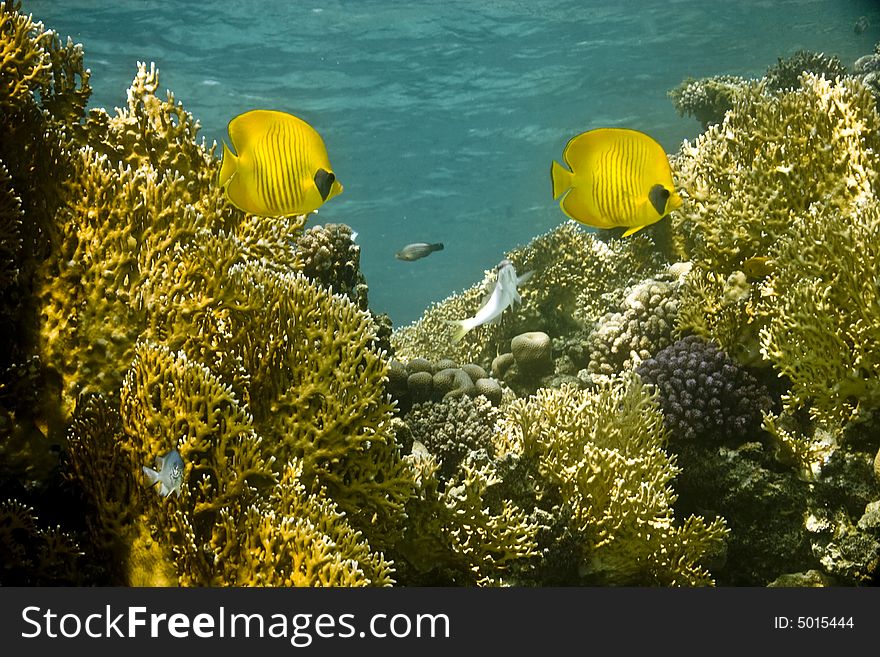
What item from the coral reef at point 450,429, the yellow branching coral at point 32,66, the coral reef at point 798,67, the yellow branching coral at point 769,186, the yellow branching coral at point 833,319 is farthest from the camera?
the coral reef at point 798,67

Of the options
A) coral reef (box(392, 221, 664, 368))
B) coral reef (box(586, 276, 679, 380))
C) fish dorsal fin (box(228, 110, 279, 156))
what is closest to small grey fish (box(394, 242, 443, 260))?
coral reef (box(392, 221, 664, 368))

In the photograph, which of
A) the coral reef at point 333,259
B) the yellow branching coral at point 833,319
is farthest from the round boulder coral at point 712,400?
the coral reef at point 333,259

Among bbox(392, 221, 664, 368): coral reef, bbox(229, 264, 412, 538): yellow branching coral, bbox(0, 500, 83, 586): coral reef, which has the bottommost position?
bbox(0, 500, 83, 586): coral reef

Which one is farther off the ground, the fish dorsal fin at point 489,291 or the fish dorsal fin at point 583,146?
the fish dorsal fin at point 489,291

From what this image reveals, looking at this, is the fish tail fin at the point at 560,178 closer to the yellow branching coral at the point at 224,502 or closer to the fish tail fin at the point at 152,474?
the yellow branching coral at the point at 224,502

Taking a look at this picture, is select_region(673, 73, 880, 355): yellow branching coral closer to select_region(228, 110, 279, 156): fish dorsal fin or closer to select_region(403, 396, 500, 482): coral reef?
select_region(403, 396, 500, 482): coral reef

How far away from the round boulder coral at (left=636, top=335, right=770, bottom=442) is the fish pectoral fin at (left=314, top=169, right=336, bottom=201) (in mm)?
2934

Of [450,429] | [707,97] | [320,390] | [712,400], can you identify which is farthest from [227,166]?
[707,97]

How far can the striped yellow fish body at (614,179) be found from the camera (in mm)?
3049

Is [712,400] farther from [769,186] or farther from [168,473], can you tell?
[168,473]

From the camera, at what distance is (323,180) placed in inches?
116

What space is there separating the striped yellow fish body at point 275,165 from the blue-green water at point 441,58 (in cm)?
1861

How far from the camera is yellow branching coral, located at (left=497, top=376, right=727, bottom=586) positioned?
3.93m

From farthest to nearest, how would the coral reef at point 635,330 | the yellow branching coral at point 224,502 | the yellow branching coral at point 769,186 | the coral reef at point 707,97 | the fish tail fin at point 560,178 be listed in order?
1. the coral reef at point 707,97
2. the coral reef at point 635,330
3. the yellow branching coral at point 769,186
4. the fish tail fin at point 560,178
5. the yellow branching coral at point 224,502
